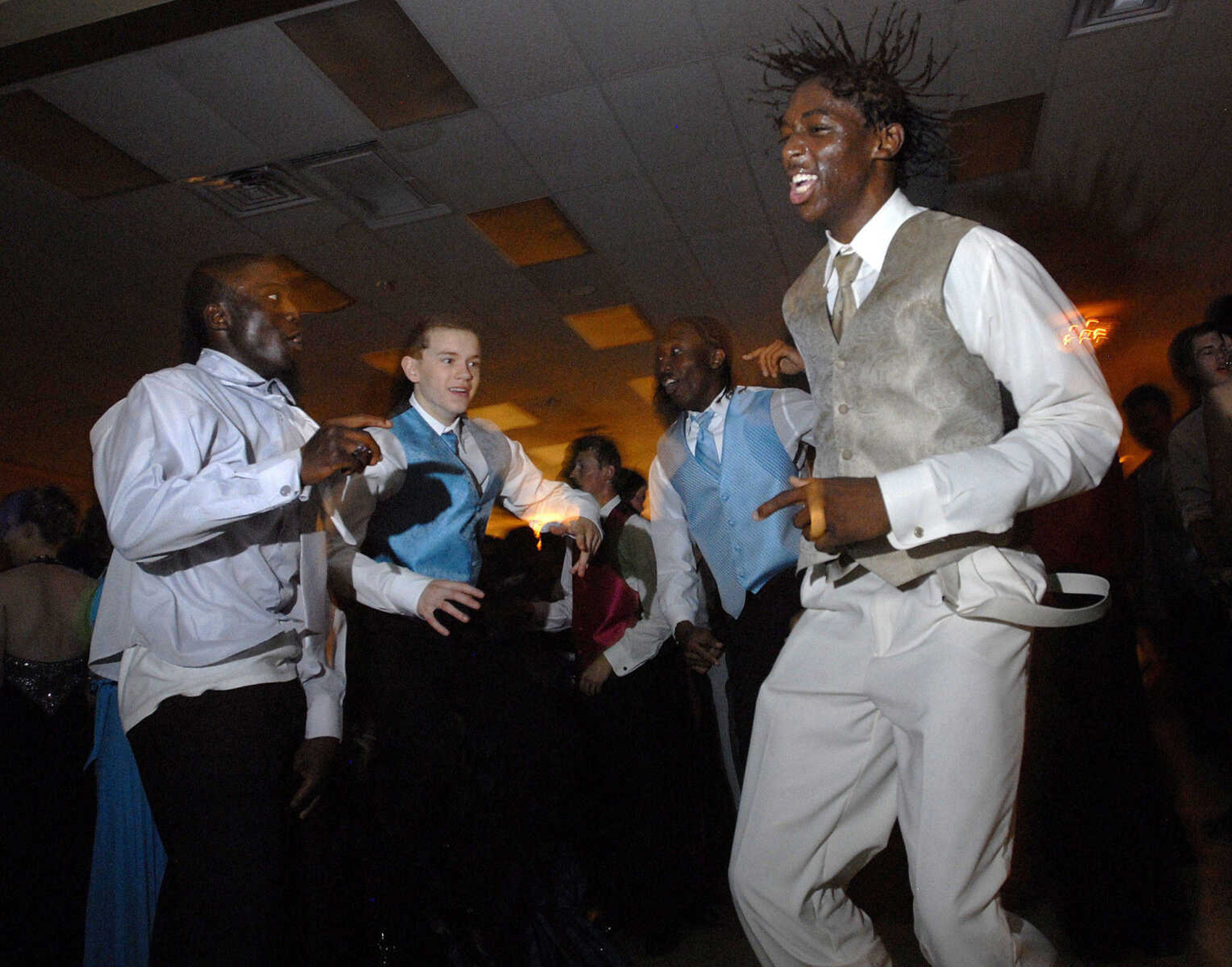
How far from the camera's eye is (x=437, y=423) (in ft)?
8.52

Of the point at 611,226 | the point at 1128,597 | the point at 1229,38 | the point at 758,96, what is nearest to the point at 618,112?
the point at 758,96

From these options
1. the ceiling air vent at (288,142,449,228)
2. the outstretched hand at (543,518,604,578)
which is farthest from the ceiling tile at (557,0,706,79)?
the outstretched hand at (543,518,604,578)

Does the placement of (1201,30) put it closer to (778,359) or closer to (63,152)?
(778,359)

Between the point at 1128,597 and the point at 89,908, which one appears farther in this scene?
the point at 1128,597

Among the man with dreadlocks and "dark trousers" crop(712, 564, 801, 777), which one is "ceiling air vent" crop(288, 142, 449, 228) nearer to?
"dark trousers" crop(712, 564, 801, 777)

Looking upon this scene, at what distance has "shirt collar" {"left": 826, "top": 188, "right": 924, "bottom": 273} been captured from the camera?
5.16 feet

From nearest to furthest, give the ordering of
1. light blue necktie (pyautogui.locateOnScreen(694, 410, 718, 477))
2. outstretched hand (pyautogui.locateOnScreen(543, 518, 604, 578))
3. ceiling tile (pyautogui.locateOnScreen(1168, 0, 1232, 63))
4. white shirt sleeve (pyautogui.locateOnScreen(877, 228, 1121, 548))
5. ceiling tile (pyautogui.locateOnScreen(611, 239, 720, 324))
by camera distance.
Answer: white shirt sleeve (pyautogui.locateOnScreen(877, 228, 1121, 548)) → outstretched hand (pyautogui.locateOnScreen(543, 518, 604, 578)) → light blue necktie (pyautogui.locateOnScreen(694, 410, 718, 477)) → ceiling tile (pyautogui.locateOnScreen(1168, 0, 1232, 63)) → ceiling tile (pyautogui.locateOnScreen(611, 239, 720, 324))

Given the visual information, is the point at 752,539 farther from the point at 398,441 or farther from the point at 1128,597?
the point at 1128,597

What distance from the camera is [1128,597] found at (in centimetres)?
272

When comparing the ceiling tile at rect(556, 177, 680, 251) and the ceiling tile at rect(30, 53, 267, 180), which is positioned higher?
the ceiling tile at rect(556, 177, 680, 251)

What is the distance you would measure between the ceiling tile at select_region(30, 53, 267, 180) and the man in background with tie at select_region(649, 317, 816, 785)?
9.22ft

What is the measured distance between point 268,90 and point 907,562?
400cm

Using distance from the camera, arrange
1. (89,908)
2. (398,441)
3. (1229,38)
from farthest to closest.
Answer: (1229,38)
(398,441)
(89,908)

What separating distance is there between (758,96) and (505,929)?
3.85 m
